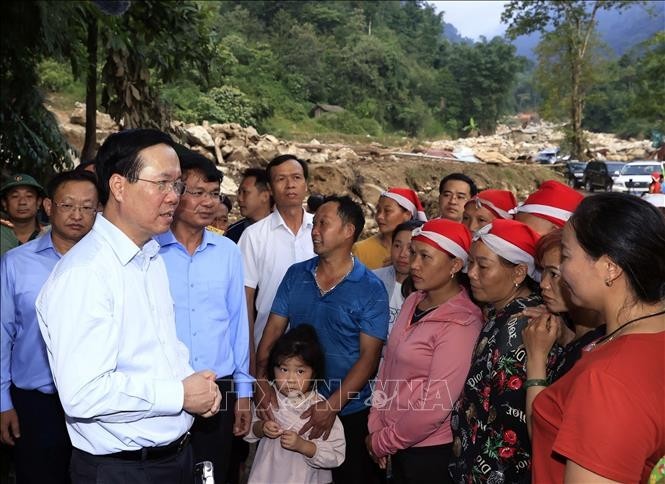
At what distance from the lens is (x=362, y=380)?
323cm

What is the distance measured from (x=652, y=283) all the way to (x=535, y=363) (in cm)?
58

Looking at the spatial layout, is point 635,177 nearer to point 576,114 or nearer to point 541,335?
point 576,114

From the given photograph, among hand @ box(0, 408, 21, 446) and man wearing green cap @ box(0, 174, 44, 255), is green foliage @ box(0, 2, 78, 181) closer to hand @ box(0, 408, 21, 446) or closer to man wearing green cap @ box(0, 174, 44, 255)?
man wearing green cap @ box(0, 174, 44, 255)

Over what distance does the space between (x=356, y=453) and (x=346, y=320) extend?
704 millimetres

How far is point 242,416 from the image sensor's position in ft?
9.96

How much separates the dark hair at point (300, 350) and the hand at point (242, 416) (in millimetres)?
270

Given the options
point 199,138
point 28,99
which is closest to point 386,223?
point 28,99

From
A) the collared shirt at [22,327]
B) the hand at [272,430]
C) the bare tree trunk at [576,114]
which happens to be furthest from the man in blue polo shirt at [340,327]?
the bare tree trunk at [576,114]

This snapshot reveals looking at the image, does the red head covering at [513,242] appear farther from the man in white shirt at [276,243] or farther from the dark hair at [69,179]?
the dark hair at [69,179]

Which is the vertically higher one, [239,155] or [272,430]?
[239,155]

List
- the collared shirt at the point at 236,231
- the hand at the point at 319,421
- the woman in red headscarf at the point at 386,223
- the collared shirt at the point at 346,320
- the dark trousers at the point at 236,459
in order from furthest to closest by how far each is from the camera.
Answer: the collared shirt at the point at 236,231 < the woman in red headscarf at the point at 386,223 < the dark trousers at the point at 236,459 < the collared shirt at the point at 346,320 < the hand at the point at 319,421

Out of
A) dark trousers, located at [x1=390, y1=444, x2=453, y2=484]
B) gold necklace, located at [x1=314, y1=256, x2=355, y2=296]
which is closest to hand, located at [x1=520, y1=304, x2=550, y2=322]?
dark trousers, located at [x1=390, y1=444, x2=453, y2=484]

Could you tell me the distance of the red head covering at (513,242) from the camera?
2.67 m

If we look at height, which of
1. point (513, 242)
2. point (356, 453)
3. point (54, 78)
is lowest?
point (356, 453)
